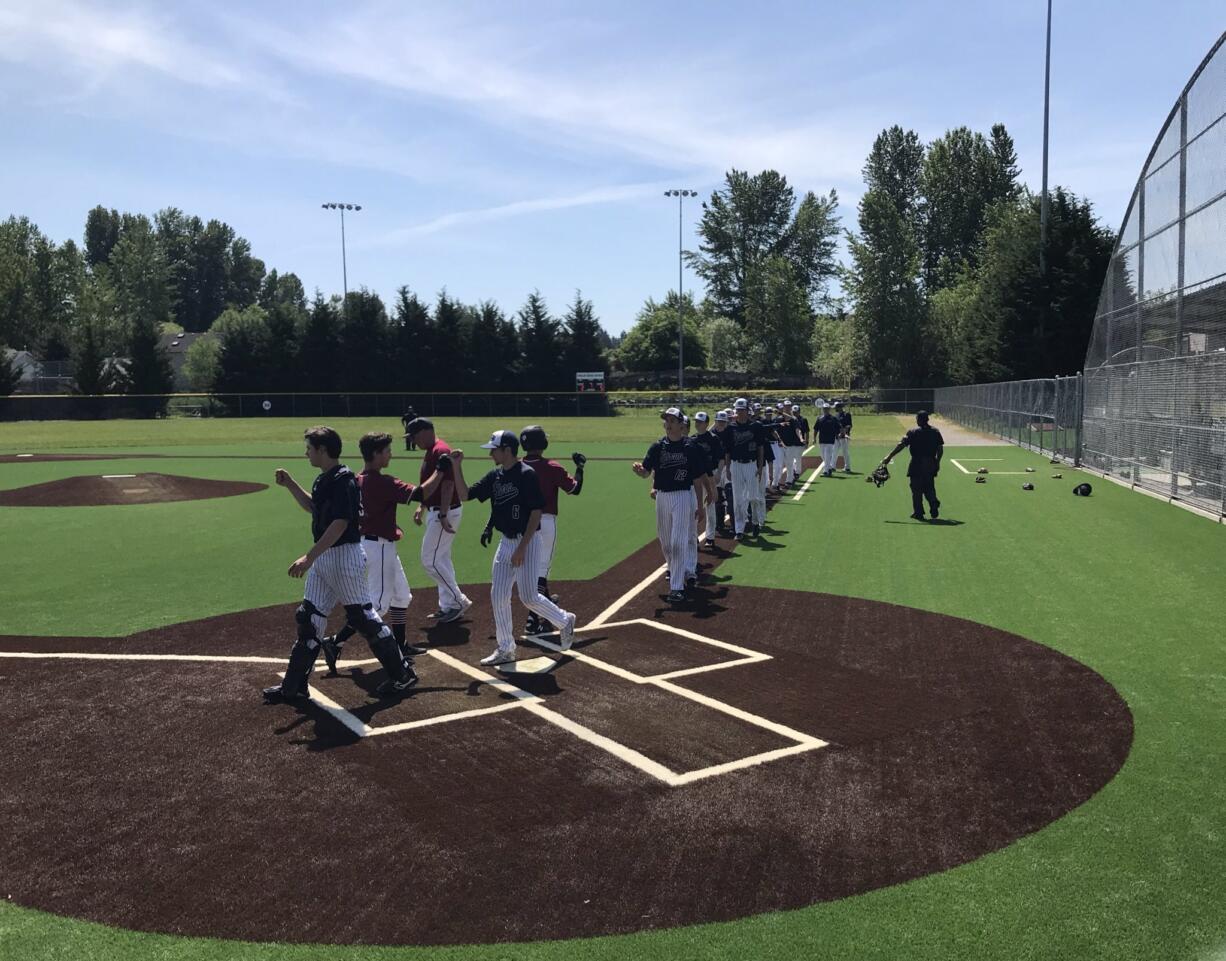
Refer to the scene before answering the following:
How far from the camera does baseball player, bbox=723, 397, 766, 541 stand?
1605 cm

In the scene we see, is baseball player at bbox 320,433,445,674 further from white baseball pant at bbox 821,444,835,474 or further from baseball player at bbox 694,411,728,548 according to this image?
white baseball pant at bbox 821,444,835,474

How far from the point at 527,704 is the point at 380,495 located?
254 centimetres

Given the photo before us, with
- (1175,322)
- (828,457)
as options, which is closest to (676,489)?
(828,457)

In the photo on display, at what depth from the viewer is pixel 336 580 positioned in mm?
7676

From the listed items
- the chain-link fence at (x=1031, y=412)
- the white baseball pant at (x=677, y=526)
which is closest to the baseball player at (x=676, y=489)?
the white baseball pant at (x=677, y=526)

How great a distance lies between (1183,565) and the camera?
1317 centimetres

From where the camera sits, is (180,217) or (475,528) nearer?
(475,528)

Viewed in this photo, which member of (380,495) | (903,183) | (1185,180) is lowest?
(380,495)

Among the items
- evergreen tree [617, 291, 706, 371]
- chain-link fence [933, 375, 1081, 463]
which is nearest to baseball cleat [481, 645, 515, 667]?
chain-link fence [933, 375, 1081, 463]

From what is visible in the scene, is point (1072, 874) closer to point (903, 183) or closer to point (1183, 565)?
point (1183, 565)

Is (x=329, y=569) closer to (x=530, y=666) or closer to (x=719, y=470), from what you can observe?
(x=530, y=666)

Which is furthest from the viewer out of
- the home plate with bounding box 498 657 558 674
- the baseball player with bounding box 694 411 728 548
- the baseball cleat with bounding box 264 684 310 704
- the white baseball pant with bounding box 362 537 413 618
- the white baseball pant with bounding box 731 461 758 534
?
the white baseball pant with bounding box 731 461 758 534

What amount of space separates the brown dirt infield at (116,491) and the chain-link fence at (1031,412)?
24633mm

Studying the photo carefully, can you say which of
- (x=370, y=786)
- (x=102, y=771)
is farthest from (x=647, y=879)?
(x=102, y=771)
